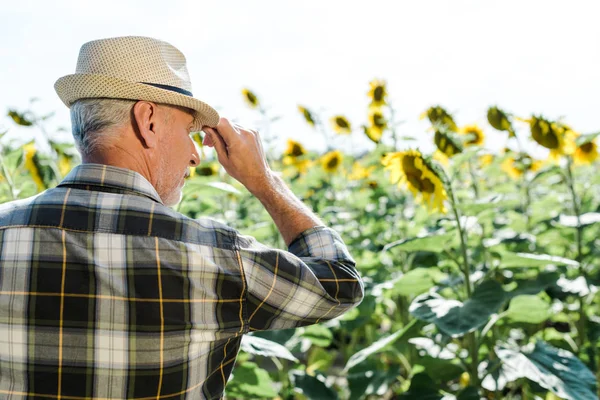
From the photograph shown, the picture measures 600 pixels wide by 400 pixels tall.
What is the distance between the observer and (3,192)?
2.90 meters

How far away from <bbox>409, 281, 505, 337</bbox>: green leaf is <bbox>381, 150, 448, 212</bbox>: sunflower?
0.37 meters

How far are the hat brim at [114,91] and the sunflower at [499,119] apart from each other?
1782 mm

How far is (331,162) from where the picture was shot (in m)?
4.95

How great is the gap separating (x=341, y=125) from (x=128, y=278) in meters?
3.65

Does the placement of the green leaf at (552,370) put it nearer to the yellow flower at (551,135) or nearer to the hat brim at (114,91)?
the yellow flower at (551,135)

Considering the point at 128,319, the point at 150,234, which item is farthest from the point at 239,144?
the point at 128,319

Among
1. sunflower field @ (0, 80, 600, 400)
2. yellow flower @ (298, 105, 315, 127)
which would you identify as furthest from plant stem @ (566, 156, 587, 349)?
yellow flower @ (298, 105, 315, 127)

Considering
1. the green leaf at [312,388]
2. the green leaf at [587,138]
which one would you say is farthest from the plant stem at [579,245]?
the green leaf at [312,388]

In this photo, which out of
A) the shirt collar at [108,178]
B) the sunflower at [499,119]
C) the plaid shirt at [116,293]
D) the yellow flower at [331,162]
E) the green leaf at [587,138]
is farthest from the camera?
the yellow flower at [331,162]

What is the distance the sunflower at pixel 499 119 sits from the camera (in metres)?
2.71

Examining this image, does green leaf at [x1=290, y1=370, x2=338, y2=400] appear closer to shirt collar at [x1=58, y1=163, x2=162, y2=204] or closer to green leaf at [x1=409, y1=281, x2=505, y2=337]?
green leaf at [x1=409, y1=281, x2=505, y2=337]

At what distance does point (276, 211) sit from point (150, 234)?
1.16ft

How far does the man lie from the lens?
1.05m

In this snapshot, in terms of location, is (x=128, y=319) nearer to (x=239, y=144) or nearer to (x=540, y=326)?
(x=239, y=144)
